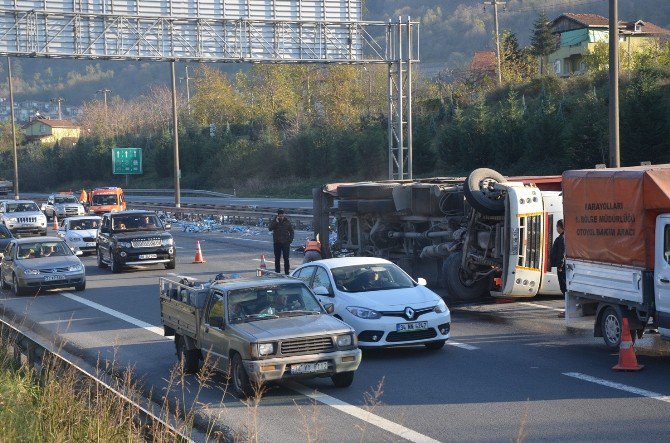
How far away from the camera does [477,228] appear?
763 inches

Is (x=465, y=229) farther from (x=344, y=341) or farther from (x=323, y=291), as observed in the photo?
(x=344, y=341)

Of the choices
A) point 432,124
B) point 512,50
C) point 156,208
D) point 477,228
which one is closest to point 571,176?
point 477,228

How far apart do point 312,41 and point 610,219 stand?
26564mm

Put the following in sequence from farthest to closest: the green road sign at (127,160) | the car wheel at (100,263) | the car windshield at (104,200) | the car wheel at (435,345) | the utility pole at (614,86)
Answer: the green road sign at (127,160), the car windshield at (104,200), the car wheel at (100,263), the utility pole at (614,86), the car wheel at (435,345)

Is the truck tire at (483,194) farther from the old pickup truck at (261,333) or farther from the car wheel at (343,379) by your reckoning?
the car wheel at (343,379)

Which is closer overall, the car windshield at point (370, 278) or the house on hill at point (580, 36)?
the car windshield at point (370, 278)

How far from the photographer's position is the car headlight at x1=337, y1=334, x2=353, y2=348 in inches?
461

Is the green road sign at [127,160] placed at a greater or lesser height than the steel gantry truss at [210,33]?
lesser

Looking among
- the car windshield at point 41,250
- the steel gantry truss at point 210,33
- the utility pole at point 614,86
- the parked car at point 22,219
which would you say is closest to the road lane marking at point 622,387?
the utility pole at point 614,86

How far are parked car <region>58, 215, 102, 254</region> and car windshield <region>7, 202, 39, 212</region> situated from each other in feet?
36.0

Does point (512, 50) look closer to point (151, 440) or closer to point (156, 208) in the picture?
point (156, 208)

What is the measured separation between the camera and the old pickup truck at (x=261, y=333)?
37.4 feet

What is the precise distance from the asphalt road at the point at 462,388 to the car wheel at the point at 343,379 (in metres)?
0.10

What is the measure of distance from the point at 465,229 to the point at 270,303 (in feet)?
26.2
